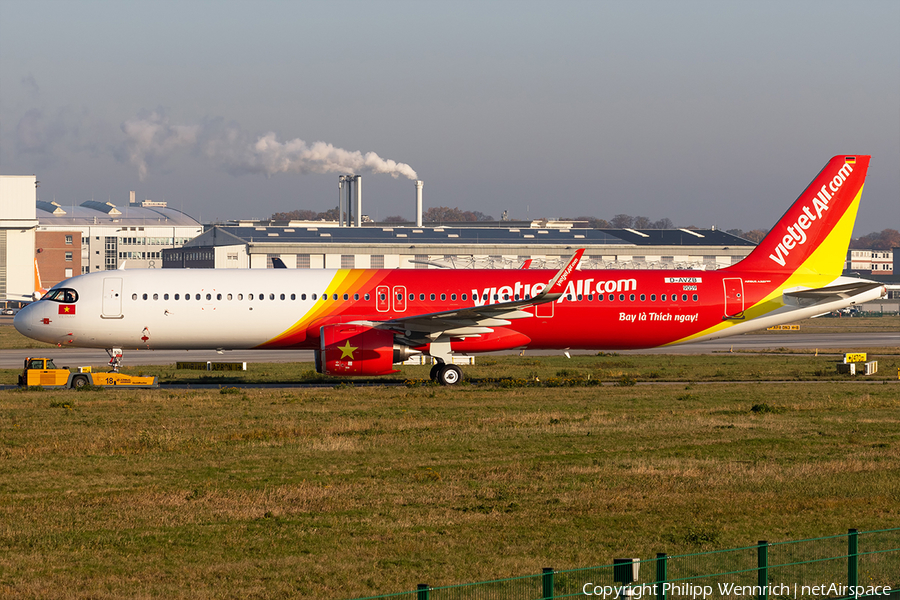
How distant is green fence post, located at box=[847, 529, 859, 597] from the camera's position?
36.2ft

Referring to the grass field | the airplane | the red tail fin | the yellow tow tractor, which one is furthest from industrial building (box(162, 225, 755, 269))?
the grass field

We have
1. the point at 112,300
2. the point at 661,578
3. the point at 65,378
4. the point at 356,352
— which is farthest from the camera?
the point at 112,300

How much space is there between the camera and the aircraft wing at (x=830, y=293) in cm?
4203

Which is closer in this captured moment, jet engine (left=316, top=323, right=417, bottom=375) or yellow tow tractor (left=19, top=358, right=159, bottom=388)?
jet engine (left=316, top=323, right=417, bottom=375)

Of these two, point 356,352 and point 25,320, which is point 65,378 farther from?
point 356,352

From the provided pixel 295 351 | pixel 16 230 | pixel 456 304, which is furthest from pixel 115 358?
pixel 16 230

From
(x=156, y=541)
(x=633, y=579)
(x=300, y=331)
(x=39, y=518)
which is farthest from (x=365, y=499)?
(x=300, y=331)

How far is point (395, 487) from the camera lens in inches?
778

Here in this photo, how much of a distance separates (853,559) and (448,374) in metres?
30.2

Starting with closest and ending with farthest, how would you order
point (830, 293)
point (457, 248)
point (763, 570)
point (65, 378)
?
point (763, 570)
point (65, 378)
point (830, 293)
point (457, 248)

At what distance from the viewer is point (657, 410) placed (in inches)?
1271

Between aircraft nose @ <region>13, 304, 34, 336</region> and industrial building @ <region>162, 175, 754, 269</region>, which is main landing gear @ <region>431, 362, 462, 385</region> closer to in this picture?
aircraft nose @ <region>13, 304, 34, 336</region>

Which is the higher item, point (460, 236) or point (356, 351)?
point (460, 236)

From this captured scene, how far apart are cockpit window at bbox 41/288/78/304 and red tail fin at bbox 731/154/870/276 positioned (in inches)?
1118
